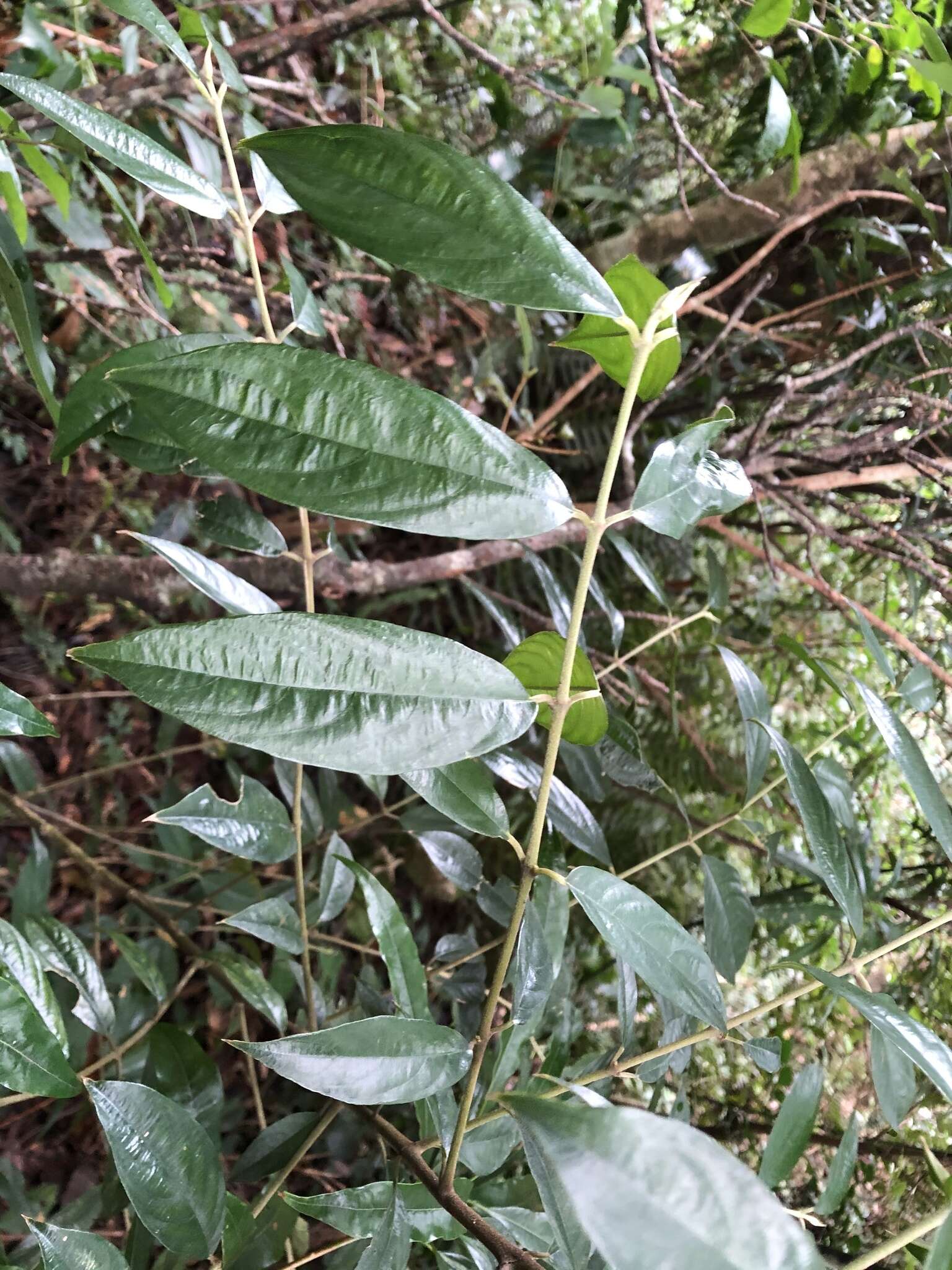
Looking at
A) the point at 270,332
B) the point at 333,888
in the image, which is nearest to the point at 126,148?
the point at 270,332

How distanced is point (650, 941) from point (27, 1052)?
32 centimetres

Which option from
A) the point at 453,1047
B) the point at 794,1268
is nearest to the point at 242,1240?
the point at 453,1047

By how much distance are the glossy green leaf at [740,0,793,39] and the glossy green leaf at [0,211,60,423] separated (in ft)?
2.10

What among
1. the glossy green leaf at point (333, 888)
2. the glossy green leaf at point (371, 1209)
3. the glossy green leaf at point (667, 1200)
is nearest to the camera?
the glossy green leaf at point (667, 1200)

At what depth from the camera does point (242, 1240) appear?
1.49 feet

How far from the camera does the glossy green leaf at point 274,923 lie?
571 mm

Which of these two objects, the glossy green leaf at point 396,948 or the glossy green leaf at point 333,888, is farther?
the glossy green leaf at point 333,888

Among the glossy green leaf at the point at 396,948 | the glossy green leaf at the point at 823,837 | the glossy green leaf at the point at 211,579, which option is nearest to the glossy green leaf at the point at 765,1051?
the glossy green leaf at the point at 823,837

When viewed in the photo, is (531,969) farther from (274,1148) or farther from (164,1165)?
(274,1148)

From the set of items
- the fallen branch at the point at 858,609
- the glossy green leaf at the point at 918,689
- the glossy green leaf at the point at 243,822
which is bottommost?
the glossy green leaf at the point at 243,822

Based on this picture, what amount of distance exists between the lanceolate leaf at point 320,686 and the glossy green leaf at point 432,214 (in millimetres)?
130

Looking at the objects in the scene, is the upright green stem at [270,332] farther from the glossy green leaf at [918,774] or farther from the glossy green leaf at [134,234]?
the glossy green leaf at [918,774]

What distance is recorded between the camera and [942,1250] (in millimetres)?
313

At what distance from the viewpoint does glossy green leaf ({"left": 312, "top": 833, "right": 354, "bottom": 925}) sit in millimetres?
667
